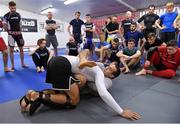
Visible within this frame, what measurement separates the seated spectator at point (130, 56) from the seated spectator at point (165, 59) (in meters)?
0.34

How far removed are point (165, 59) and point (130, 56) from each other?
79cm

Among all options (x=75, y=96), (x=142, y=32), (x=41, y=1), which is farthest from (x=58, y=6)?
(x=75, y=96)

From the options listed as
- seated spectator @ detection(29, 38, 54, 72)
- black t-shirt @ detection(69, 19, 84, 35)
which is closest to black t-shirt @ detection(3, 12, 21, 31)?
seated spectator @ detection(29, 38, 54, 72)

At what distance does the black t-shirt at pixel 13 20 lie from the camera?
423 centimetres

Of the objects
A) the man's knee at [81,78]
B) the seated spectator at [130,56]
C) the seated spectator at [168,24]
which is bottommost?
the man's knee at [81,78]

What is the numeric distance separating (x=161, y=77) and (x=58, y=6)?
291 inches

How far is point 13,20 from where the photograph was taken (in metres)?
4.27

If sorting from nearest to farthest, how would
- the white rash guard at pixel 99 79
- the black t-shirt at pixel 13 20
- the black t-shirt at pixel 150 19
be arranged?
the white rash guard at pixel 99 79 → the black t-shirt at pixel 13 20 → the black t-shirt at pixel 150 19

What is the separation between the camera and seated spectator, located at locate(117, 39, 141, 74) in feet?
13.3

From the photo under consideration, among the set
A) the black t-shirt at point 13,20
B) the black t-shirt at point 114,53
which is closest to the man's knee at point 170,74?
the black t-shirt at point 114,53

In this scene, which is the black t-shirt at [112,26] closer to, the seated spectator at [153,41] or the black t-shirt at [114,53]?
the black t-shirt at [114,53]

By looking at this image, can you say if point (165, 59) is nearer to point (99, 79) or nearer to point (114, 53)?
point (114, 53)

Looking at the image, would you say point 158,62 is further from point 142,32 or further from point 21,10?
point 21,10

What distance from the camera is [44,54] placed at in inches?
170
